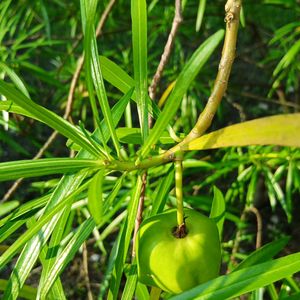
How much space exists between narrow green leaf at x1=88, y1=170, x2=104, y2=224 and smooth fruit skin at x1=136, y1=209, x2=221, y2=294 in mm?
100

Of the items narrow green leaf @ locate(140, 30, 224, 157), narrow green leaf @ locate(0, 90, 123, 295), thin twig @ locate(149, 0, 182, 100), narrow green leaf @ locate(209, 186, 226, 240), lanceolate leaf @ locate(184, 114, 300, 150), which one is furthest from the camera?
thin twig @ locate(149, 0, 182, 100)

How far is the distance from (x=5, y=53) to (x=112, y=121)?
3.95ft

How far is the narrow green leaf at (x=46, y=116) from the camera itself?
25.3 inches

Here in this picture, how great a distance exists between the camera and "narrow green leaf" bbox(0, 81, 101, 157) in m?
0.64

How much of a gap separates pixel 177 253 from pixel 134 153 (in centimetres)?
98

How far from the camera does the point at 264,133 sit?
534mm

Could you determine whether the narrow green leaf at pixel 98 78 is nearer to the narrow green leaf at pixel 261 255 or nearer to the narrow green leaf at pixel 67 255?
the narrow green leaf at pixel 67 255

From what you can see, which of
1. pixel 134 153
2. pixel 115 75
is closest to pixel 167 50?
pixel 115 75

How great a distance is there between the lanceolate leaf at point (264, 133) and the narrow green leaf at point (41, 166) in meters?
0.18

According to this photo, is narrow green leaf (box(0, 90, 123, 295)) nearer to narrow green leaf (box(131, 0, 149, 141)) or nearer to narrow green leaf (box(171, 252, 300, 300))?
narrow green leaf (box(131, 0, 149, 141))

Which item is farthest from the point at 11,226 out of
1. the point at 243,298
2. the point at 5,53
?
the point at 243,298

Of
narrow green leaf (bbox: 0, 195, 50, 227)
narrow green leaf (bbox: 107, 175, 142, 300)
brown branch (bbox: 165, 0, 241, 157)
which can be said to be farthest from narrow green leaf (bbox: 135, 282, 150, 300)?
brown branch (bbox: 165, 0, 241, 157)

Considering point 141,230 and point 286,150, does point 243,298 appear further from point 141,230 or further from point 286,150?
point 141,230

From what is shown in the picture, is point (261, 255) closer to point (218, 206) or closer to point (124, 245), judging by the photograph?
point (218, 206)
